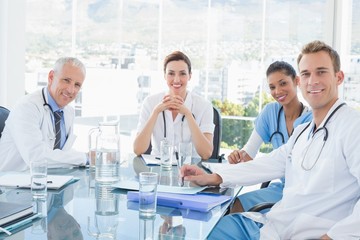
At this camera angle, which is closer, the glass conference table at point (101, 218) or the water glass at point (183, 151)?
the glass conference table at point (101, 218)

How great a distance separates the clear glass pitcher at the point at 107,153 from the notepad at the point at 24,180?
134 millimetres

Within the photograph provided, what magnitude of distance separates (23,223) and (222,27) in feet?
15.6

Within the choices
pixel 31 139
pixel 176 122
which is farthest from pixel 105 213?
pixel 176 122

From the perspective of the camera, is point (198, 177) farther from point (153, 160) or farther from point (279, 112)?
point (279, 112)

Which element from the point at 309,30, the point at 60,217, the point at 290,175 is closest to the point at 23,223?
the point at 60,217

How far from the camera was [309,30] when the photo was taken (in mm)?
4949

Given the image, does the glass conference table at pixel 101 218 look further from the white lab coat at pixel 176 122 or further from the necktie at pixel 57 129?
the white lab coat at pixel 176 122

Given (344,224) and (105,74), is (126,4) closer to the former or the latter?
(105,74)

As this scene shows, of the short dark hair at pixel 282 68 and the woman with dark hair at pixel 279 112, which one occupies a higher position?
the short dark hair at pixel 282 68

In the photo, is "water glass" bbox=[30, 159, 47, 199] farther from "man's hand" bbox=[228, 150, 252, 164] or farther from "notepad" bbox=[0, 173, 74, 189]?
"man's hand" bbox=[228, 150, 252, 164]

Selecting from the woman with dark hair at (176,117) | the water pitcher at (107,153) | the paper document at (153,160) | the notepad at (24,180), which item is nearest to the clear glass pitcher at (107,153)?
the water pitcher at (107,153)

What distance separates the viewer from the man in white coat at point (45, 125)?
2.19 m

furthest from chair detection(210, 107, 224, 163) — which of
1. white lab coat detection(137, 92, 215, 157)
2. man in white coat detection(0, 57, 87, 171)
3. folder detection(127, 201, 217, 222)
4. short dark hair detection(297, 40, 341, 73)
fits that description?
folder detection(127, 201, 217, 222)

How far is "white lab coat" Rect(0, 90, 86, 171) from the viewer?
85.3 inches
